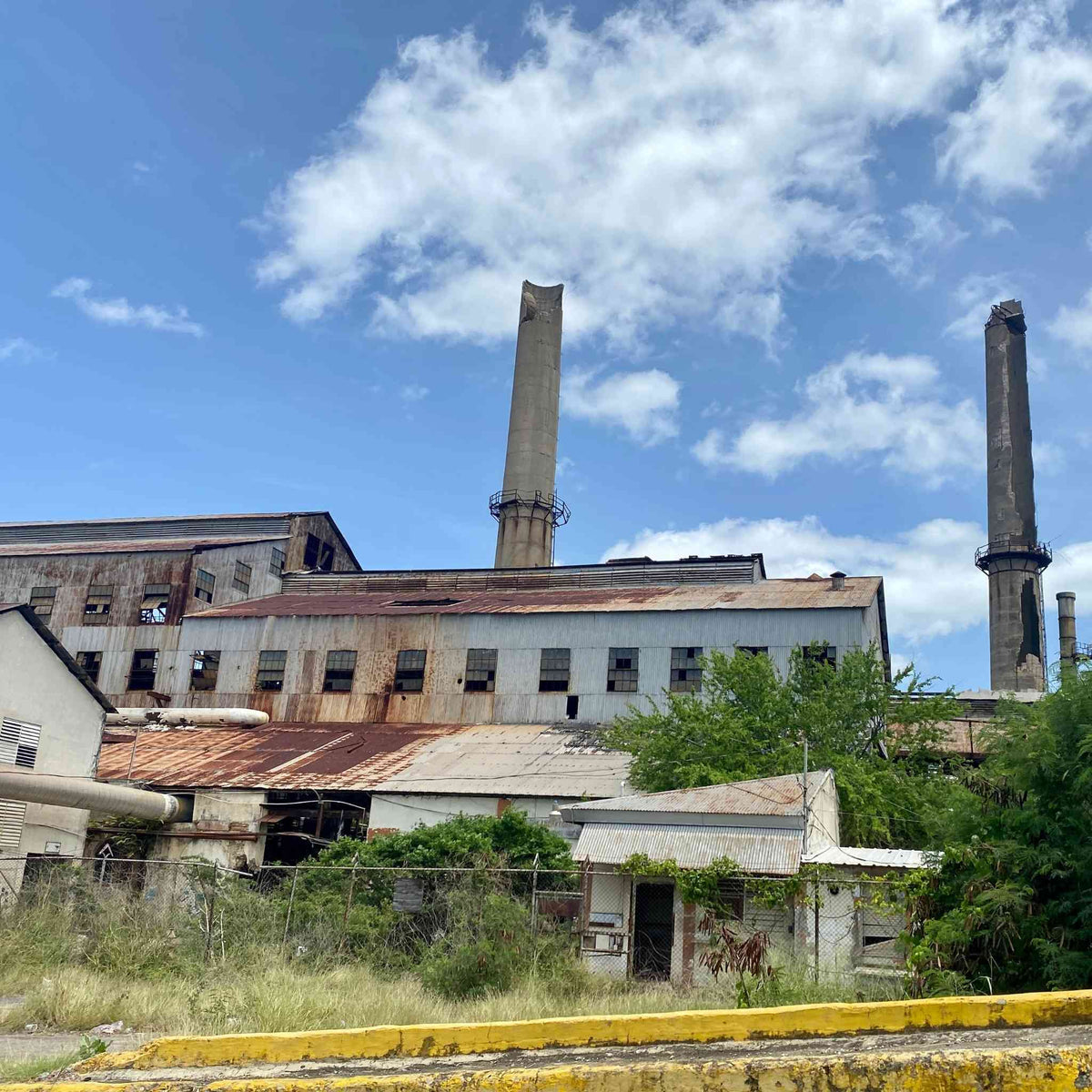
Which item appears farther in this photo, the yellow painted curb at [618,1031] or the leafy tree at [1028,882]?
the leafy tree at [1028,882]

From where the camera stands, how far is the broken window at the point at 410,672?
121 feet

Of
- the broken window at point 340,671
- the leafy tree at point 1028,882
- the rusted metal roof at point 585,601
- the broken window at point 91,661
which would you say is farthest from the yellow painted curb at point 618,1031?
the broken window at point 91,661

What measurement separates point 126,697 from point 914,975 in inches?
1396

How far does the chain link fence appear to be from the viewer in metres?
14.3

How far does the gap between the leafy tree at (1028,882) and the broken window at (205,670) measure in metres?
32.5

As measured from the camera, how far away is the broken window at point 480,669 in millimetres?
36188

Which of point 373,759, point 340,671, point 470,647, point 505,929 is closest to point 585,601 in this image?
point 470,647

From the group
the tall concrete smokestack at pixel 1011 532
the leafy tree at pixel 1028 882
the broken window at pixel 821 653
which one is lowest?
the leafy tree at pixel 1028 882

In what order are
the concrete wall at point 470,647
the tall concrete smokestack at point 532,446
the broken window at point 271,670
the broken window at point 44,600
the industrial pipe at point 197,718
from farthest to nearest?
the tall concrete smokestack at point 532,446 → the broken window at point 44,600 → the broken window at point 271,670 → the industrial pipe at point 197,718 → the concrete wall at point 470,647

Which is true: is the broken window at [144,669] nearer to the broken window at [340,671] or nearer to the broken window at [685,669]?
the broken window at [340,671]

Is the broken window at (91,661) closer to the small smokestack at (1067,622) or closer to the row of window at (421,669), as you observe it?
Result: the row of window at (421,669)

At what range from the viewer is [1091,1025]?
4.54 meters

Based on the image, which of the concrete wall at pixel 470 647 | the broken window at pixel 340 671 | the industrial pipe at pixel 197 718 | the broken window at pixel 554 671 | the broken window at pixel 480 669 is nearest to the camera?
the concrete wall at pixel 470 647

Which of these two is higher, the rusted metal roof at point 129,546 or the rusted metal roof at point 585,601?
the rusted metal roof at point 129,546
